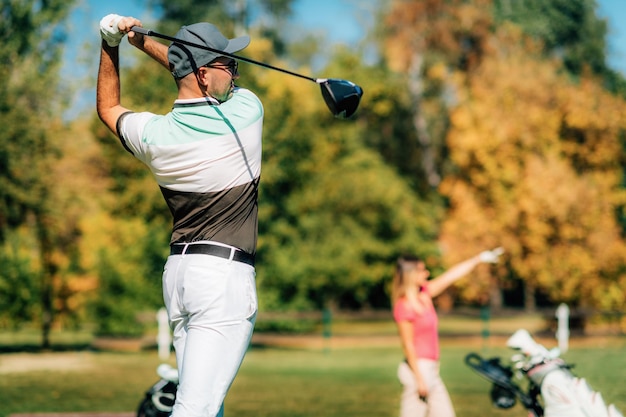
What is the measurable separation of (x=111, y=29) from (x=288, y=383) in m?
12.3

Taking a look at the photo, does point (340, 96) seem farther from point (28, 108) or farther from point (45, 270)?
point (45, 270)

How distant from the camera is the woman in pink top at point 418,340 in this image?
6.88 metres

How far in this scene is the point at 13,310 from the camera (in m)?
28.1

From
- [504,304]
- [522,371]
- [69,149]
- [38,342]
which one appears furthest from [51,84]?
[504,304]

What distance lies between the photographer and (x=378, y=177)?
34656mm

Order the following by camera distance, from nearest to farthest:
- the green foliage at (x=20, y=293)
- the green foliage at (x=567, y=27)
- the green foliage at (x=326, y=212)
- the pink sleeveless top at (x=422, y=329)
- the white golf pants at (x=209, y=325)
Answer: the white golf pants at (x=209, y=325), the pink sleeveless top at (x=422, y=329), the green foliage at (x=20, y=293), the green foliage at (x=326, y=212), the green foliage at (x=567, y=27)

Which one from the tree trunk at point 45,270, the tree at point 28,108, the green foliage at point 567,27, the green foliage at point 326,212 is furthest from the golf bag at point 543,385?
the green foliage at point 567,27

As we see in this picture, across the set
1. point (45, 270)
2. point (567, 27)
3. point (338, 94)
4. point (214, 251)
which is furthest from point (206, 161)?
point (567, 27)

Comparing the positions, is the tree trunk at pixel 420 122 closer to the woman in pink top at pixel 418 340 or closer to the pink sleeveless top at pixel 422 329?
the woman in pink top at pixel 418 340

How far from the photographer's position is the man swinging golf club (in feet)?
10.9

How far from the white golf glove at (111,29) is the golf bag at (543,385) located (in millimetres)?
3979

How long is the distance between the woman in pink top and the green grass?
3493 mm

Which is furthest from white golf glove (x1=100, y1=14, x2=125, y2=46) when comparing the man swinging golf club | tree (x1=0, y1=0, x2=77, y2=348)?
tree (x1=0, y1=0, x2=77, y2=348)

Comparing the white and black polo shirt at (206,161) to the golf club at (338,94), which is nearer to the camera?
the white and black polo shirt at (206,161)
